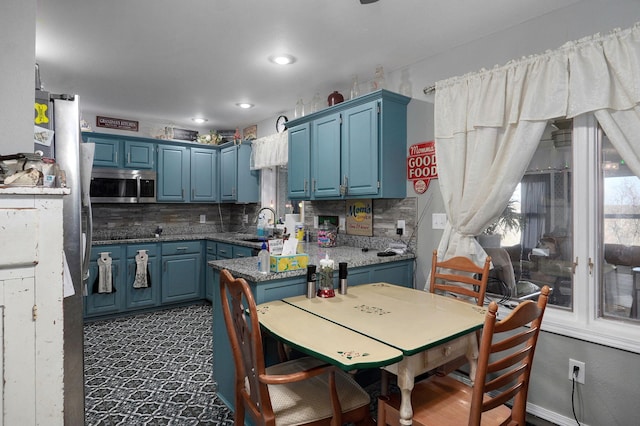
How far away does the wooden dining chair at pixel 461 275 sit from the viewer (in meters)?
2.25

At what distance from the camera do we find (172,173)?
4.75m

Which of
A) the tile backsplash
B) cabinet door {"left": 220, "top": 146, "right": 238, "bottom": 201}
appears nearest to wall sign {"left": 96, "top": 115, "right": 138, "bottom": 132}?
the tile backsplash

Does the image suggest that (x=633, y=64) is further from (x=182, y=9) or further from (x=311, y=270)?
(x=182, y=9)

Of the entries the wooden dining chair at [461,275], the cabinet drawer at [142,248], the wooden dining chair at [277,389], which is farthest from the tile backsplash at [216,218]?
the wooden dining chair at [277,389]

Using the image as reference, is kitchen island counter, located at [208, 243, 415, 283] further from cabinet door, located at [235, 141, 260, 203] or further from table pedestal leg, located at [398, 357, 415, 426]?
cabinet door, located at [235, 141, 260, 203]

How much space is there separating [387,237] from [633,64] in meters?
1.99

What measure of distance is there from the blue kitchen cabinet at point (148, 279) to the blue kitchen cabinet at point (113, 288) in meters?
0.06

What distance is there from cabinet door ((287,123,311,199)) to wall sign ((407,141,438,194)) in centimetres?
105

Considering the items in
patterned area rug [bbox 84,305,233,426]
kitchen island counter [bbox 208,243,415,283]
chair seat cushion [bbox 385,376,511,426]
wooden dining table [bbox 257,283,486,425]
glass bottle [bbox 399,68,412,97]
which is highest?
glass bottle [bbox 399,68,412,97]

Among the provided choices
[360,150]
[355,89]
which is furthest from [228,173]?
[360,150]

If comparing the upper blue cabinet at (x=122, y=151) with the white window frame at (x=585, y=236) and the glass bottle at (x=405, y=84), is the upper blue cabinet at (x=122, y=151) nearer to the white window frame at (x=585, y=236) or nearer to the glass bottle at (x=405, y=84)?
the glass bottle at (x=405, y=84)

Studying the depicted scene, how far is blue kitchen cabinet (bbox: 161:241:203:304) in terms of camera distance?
4.36m

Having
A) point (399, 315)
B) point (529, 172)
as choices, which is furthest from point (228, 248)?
point (529, 172)

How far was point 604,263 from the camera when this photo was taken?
2.07 meters
